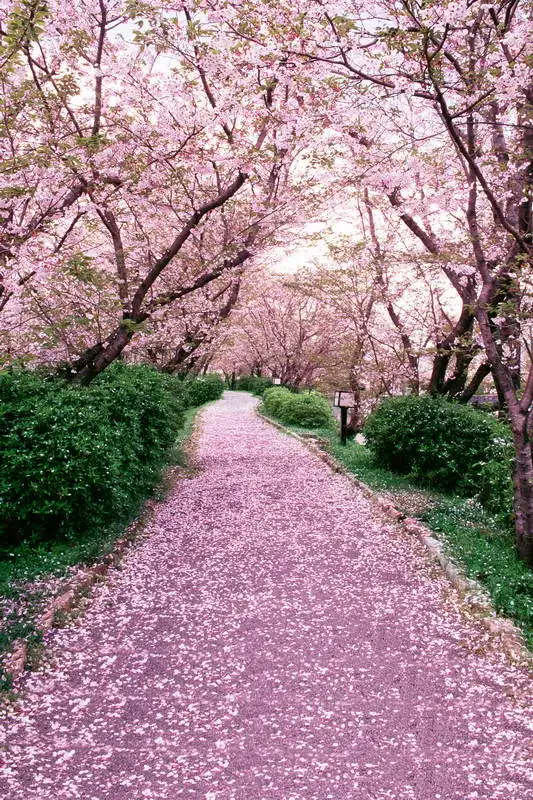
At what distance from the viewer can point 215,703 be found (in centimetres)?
304

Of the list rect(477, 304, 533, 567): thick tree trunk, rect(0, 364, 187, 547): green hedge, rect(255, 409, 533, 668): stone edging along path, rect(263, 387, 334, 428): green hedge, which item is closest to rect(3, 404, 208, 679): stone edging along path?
rect(0, 364, 187, 547): green hedge

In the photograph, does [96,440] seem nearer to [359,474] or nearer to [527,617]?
[527,617]

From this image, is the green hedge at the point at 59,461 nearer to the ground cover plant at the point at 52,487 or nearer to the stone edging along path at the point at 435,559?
the ground cover plant at the point at 52,487

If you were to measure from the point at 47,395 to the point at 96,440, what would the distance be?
2.86ft

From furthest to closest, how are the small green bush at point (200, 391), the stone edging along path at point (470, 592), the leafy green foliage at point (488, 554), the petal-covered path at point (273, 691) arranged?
the small green bush at point (200, 391) → the leafy green foliage at point (488, 554) → the stone edging along path at point (470, 592) → the petal-covered path at point (273, 691)

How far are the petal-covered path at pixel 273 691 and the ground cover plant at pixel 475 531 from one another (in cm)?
29

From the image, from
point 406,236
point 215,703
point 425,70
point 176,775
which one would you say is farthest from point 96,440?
point 406,236

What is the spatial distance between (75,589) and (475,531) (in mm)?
3905

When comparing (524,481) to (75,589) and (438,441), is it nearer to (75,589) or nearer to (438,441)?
(438,441)

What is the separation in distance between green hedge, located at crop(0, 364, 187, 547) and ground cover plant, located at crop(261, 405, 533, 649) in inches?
130

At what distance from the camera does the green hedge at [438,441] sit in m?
7.63

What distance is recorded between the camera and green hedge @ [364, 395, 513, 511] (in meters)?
7.63

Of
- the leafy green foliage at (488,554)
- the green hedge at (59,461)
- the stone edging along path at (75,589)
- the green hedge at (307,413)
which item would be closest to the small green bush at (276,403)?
the green hedge at (307,413)

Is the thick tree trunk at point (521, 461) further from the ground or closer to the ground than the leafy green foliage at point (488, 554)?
further from the ground
